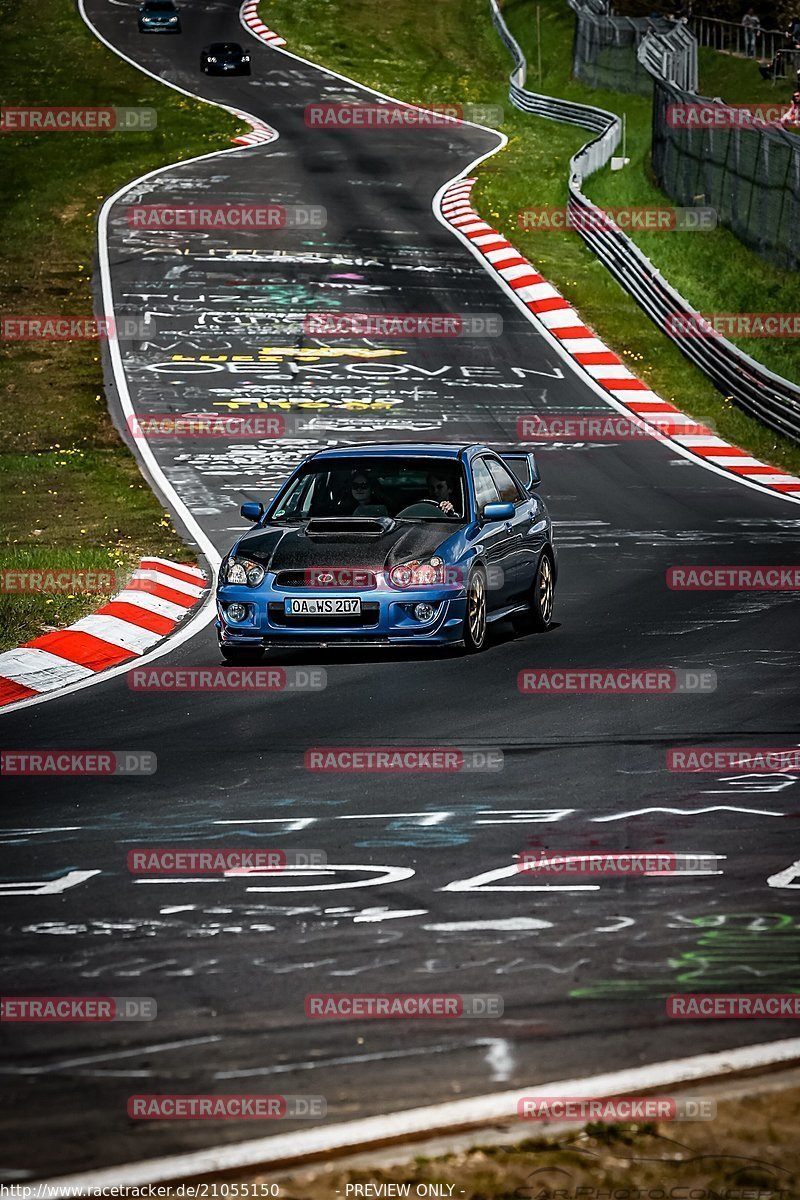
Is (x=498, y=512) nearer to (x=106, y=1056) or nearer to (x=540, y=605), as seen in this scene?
(x=540, y=605)

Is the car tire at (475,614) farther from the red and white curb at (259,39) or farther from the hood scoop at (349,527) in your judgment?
the red and white curb at (259,39)

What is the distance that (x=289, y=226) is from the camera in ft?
129

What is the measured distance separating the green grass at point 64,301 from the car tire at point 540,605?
11.0 ft

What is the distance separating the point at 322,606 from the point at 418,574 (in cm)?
68

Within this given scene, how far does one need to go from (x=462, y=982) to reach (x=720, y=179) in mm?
30615

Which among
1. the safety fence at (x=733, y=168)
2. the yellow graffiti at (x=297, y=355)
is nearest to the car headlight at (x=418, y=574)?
the yellow graffiti at (x=297, y=355)

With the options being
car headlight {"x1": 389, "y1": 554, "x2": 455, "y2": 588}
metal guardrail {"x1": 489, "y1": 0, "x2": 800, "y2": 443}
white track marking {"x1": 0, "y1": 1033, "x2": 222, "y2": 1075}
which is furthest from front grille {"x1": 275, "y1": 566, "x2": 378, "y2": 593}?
metal guardrail {"x1": 489, "y1": 0, "x2": 800, "y2": 443}

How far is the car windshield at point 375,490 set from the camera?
13977mm

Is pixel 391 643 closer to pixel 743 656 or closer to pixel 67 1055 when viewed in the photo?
pixel 743 656

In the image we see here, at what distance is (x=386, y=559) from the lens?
13.1 meters

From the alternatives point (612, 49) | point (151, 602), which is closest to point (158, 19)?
point (612, 49)

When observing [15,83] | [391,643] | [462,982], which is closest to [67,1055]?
[462,982]

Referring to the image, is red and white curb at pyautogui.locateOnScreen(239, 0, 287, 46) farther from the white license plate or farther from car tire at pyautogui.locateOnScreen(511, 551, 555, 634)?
the white license plate

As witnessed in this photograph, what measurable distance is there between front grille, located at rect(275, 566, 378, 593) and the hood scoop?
1.26 ft
